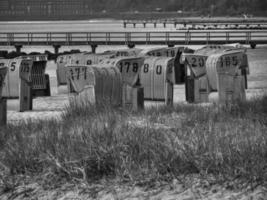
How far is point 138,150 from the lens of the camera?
773 cm

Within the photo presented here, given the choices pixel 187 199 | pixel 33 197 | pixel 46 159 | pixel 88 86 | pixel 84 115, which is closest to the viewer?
pixel 187 199

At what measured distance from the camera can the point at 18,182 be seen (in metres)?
7.54

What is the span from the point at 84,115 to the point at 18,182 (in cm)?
395

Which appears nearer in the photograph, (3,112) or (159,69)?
(3,112)

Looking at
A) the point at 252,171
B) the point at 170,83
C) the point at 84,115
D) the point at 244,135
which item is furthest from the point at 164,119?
the point at 170,83

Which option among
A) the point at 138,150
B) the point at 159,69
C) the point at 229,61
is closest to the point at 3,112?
the point at 159,69

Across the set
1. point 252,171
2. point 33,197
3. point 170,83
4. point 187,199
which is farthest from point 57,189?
point 170,83

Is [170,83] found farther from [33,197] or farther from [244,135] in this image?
[33,197]

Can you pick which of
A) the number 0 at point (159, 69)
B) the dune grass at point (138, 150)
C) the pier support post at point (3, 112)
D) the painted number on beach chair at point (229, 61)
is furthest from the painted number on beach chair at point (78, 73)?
the dune grass at point (138, 150)

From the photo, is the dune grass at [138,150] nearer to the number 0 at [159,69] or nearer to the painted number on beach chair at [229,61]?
the number 0 at [159,69]

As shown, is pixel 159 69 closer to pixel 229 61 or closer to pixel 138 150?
pixel 229 61

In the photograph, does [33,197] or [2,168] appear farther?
[2,168]

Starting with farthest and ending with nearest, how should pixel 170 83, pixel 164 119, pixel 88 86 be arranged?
1. pixel 170 83
2. pixel 88 86
3. pixel 164 119

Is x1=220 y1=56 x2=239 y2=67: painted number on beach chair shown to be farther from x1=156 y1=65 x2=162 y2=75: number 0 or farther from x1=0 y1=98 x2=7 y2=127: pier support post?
x1=0 y1=98 x2=7 y2=127: pier support post
